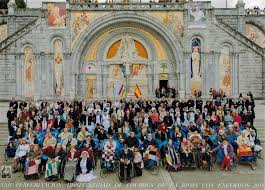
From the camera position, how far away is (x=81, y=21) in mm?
35219

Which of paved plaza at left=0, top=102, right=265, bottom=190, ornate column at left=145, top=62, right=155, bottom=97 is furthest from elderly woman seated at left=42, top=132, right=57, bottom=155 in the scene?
ornate column at left=145, top=62, right=155, bottom=97

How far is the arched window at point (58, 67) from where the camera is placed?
35.3 meters

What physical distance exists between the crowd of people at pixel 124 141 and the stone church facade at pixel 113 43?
14.1 m

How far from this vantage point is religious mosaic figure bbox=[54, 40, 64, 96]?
35372 millimetres

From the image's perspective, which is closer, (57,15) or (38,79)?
(57,15)

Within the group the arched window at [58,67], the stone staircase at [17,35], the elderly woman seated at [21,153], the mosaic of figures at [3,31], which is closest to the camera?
the elderly woman seated at [21,153]

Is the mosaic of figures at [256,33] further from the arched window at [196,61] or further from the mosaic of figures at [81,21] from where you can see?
the mosaic of figures at [81,21]

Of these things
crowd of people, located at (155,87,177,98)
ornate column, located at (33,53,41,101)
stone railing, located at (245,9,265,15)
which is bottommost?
crowd of people, located at (155,87,177,98)

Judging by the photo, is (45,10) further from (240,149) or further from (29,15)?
(240,149)

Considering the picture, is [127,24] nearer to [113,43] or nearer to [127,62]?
[113,43]

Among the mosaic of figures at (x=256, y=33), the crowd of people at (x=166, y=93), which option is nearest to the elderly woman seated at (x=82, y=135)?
the crowd of people at (x=166, y=93)

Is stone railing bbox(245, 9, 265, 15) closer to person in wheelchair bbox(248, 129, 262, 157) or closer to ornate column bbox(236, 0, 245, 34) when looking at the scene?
ornate column bbox(236, 0, 245, 34)

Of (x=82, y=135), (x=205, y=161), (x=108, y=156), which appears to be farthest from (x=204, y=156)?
(x=82, y=135)

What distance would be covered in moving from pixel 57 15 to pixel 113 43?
17.5 ft
